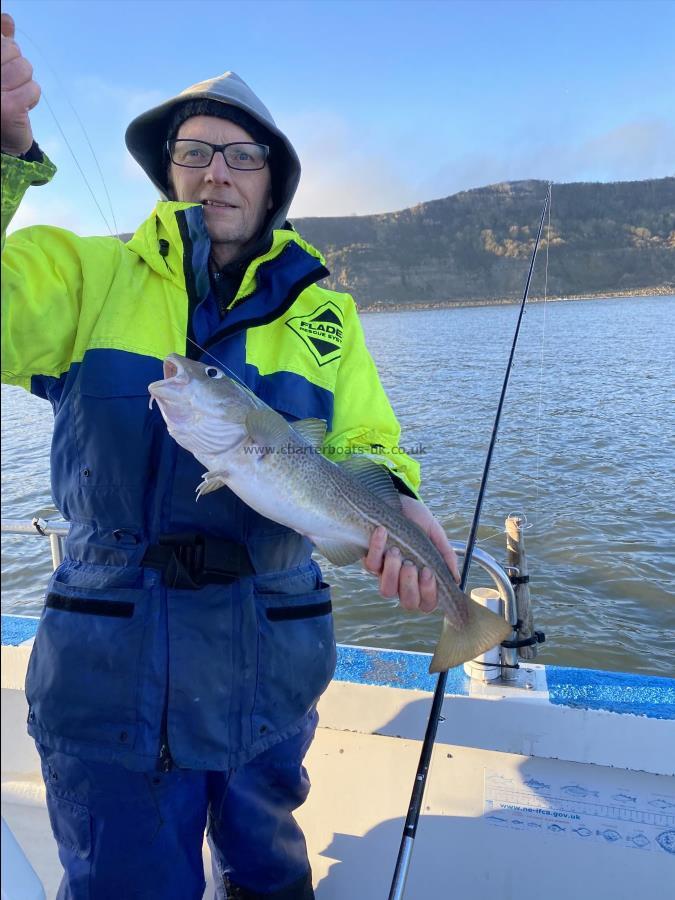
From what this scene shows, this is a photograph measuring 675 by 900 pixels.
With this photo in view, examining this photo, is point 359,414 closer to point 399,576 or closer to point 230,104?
point 399,576

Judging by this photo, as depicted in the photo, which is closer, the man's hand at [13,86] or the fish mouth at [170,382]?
the man's hand at [13,86]

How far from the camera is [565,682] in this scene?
10.0 feet

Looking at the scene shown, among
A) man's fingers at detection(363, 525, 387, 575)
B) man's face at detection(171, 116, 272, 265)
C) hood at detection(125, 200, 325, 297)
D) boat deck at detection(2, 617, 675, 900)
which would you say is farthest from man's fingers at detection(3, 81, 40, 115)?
boat deck at detection(2, 617, 675, 900)

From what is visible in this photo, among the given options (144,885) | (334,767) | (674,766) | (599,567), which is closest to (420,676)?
(334,767)

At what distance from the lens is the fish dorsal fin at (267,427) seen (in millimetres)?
2002

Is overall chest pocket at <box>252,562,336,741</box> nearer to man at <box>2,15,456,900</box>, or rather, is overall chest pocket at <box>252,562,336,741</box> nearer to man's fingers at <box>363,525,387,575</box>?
man at <box>2,15,456,900</box>

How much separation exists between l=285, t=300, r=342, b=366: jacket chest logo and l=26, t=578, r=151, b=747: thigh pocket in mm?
1020

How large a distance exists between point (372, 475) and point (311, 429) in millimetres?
292

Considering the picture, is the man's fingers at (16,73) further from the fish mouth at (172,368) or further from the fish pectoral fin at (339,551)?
the fish pectoral fin at (339,551)

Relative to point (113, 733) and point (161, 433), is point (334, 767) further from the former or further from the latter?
point (161, 433)

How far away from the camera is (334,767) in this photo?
3.00 meters

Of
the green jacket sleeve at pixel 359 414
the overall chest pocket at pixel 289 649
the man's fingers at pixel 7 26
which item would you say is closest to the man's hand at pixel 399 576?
the overall chest pocket at pixel 289 649

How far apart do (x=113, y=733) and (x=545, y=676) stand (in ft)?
7.10

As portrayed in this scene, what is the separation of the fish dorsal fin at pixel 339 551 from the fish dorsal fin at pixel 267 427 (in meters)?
0.38
